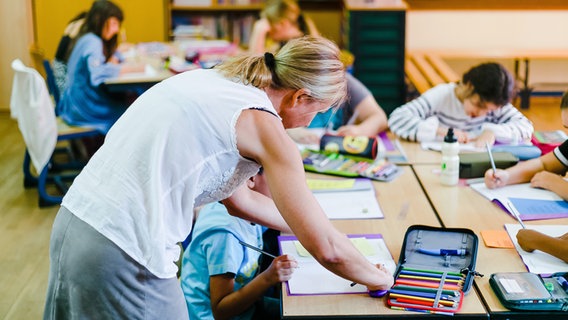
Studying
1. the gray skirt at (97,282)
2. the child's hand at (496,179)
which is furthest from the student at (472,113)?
the gray skirt at (97,282)

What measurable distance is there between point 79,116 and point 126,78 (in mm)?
365

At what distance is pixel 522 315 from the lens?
187 centimetres

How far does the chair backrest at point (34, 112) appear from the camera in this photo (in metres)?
4.23

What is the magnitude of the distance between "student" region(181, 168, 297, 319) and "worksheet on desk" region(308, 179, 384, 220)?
33cm

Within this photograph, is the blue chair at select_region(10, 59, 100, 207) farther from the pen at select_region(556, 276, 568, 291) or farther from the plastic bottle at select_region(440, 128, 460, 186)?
the pen at select_region(556, 276, 568, 291)

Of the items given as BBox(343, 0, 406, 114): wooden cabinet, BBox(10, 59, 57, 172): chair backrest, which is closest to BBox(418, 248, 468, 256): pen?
BBox(10, 59, 57, 172): chair backrest

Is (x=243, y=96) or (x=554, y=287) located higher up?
(x=243, y=96)

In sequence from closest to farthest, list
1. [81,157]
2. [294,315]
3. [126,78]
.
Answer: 1. [294,315]
2. [126,78]
3. [81,157]

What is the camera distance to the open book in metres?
2.53

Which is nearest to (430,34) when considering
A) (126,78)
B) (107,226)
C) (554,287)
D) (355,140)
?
(126,78)

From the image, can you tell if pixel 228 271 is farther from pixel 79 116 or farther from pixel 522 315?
pixel 79 116

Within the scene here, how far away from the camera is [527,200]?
2658 millimetres

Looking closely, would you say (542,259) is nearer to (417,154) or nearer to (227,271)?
(227,271)

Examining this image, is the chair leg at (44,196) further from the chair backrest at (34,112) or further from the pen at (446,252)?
the pen at (446,252)
